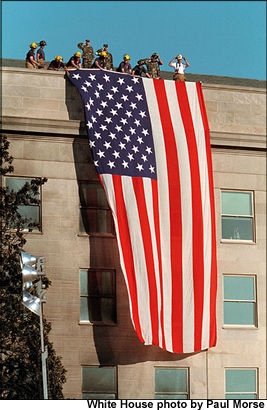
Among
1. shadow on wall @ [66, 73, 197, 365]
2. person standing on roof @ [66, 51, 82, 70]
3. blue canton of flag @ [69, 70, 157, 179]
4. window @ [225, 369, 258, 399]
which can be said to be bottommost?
window @ [225, 369, 258, 399]

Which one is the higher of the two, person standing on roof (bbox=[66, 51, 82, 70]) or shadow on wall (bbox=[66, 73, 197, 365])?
person standing on roof (bbox=[66, 51, 82, 70])

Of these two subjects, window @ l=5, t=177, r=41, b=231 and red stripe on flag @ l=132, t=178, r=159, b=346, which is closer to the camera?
red stripe on flag @ l=132, t=178, r=159, b=346

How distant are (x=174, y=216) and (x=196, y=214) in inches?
34.9

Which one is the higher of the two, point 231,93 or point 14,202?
point 231,93

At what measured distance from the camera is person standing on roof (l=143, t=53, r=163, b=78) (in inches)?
1490

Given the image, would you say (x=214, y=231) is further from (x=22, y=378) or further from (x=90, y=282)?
(x=22, y=378)

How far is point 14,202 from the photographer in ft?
110

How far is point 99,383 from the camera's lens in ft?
113

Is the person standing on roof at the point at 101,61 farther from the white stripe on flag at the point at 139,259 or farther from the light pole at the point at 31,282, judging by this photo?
the light pole at the point at 31,282

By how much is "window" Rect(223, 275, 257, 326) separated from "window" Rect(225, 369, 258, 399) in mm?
1839

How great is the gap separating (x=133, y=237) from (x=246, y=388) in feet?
23.9

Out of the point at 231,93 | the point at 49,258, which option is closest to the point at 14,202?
the point at 49,258

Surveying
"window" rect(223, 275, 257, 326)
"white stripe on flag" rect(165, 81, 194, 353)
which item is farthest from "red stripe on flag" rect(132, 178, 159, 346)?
"window" rect(223, 275, 257, 326)

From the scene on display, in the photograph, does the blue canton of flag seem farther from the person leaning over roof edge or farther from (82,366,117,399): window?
→ (82,366,117,399): window
